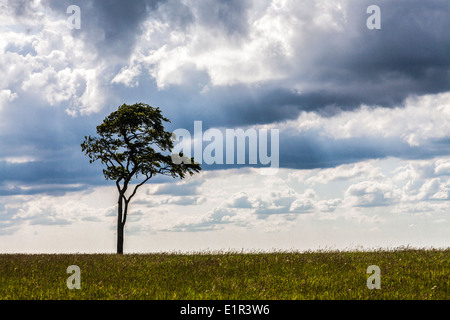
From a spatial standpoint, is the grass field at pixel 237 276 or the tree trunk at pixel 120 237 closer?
the grass field at pixel 237 276

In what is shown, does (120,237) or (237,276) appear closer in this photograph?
(237,276)

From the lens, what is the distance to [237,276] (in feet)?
52.3

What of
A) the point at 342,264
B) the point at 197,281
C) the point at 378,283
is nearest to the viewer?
the point at 378,283

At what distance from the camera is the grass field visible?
13461mm

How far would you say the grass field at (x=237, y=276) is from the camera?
13.5 meters

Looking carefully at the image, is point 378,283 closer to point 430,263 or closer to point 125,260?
point 430,263

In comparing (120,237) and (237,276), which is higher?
(120,237)

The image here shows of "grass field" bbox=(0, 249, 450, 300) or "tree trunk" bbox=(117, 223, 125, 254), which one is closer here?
"grass field" bbox=(0, 249, 450, 300)
